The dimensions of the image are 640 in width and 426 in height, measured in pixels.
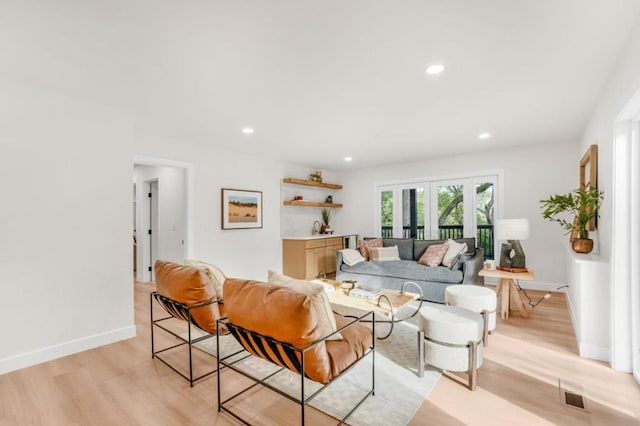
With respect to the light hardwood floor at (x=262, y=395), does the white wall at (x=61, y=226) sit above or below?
above

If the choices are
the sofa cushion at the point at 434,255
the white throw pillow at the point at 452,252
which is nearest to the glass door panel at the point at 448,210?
the sofa cushion at the point at 434,255

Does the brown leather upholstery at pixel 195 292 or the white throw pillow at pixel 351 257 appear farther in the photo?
the white throw pillow at pixel 351 257

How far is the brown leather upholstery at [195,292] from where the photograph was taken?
7.57ft

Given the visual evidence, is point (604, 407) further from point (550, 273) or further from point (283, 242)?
point (283, 242)

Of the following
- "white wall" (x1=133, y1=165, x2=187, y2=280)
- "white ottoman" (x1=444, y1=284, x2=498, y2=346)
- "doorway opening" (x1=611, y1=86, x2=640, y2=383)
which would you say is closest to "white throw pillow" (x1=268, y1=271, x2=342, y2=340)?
"white ottoman" (x1=444, y1=284, x2=498, y2=346)

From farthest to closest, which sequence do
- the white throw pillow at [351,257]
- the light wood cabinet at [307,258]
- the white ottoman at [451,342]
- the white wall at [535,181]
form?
1. the light wood cabinet at [307,258]
2. the white throw pillow at [351,257]
3. the white wall at [535,181]
4. the white ottoman at [451,342]

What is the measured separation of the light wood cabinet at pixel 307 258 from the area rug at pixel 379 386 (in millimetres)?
2818

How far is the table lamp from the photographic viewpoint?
376 centimetres

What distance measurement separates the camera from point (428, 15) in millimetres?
1733

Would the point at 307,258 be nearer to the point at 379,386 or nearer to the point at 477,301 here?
the point at 477,301

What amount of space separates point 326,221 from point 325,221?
25 millimetres

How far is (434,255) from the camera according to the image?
4719 millimetres

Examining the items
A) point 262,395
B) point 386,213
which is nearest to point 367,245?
point 386,213

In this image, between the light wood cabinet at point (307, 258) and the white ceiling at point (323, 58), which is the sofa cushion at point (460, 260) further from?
Answer: the light wood cabinet at point (307, 258)
